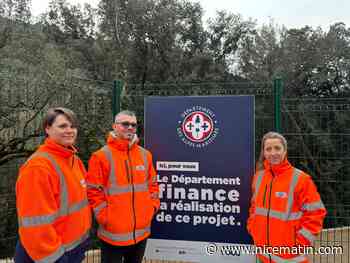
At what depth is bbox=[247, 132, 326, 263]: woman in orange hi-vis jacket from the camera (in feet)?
9.99

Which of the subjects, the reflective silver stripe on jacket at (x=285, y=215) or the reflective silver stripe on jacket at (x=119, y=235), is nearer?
the reflective silver stripe on jacket at (x=285, y=215)

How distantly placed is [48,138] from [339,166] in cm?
409

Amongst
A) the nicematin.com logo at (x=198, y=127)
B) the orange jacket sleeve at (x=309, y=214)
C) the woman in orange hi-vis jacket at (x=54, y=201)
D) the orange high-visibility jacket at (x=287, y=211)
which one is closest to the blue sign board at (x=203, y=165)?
the nicematin.com logo at (x=198, y=127)

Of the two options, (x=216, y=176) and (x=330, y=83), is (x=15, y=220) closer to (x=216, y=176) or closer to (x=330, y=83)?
(x=216, y=176)

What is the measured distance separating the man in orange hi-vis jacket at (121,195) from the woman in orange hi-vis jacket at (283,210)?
1.01 meters

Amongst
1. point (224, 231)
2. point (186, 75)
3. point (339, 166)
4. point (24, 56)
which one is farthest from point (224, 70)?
point (224, 231)

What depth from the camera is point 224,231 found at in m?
4.28

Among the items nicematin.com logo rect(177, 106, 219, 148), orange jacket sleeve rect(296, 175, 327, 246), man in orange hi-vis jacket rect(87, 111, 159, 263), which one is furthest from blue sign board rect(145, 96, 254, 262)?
orange jacket sleeve rect(296, 175, 327, 246)

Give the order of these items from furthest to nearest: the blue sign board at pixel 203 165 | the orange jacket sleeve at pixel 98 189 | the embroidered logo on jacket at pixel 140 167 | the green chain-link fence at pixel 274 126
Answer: the green chain-link fence at pixel 274 126 < the blue sign board at pixel 203 165 < the embroidered logo on jacket at pixel 140 167 < the orange jacket sleeve at pixel 98 189

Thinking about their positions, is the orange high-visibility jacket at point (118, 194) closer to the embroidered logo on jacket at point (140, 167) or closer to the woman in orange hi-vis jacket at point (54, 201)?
the embroidered logo on jacket at point (140, 167)

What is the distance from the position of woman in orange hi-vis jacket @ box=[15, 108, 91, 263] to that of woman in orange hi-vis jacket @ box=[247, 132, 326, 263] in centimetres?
141

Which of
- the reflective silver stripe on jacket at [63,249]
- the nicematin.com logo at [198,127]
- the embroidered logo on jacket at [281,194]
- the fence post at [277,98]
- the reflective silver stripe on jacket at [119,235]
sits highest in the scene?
the fence post at [277,98]

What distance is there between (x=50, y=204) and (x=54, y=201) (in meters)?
0.03

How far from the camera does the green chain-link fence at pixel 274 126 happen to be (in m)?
4.86
